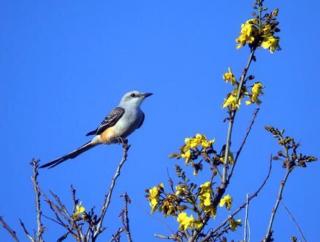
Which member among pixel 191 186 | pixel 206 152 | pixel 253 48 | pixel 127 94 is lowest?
pixel 191 186

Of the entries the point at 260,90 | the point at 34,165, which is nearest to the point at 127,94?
the point at 34,165

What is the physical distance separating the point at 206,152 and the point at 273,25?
1017 mm

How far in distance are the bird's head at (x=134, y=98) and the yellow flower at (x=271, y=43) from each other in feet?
24.5

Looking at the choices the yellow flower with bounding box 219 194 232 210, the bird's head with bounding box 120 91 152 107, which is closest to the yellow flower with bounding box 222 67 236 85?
the yellow flower with bounding box 219 194 232 210

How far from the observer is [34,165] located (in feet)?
15.4

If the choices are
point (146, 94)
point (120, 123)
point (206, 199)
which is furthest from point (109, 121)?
point (206, 199)

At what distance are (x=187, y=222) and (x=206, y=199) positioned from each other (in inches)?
7.1

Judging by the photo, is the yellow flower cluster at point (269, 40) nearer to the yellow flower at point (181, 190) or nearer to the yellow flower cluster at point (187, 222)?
the yellow flower at point (181, 190)

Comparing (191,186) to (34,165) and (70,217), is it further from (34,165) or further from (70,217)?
(34,165)

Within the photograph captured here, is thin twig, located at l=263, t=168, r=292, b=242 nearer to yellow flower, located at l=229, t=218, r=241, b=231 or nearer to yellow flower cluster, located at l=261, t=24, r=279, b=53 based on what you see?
yellow flower, located at l=229, t=218, r=241, b=231

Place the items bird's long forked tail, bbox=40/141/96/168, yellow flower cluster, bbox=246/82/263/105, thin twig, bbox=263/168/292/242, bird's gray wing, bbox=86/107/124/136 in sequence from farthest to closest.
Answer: bird's gray wing, bbox=86/107/124/136 → bird's long forked tail, bbox=40/141/96/168 → yellow flower cluster, bbox=246/82/263/105 → thin twig, bbox=263/168/292/242

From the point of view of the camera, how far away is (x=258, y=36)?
12.5 ft

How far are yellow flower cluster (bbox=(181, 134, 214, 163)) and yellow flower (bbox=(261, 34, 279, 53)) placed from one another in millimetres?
745

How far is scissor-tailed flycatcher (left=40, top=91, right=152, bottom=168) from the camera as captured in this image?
10.7m
